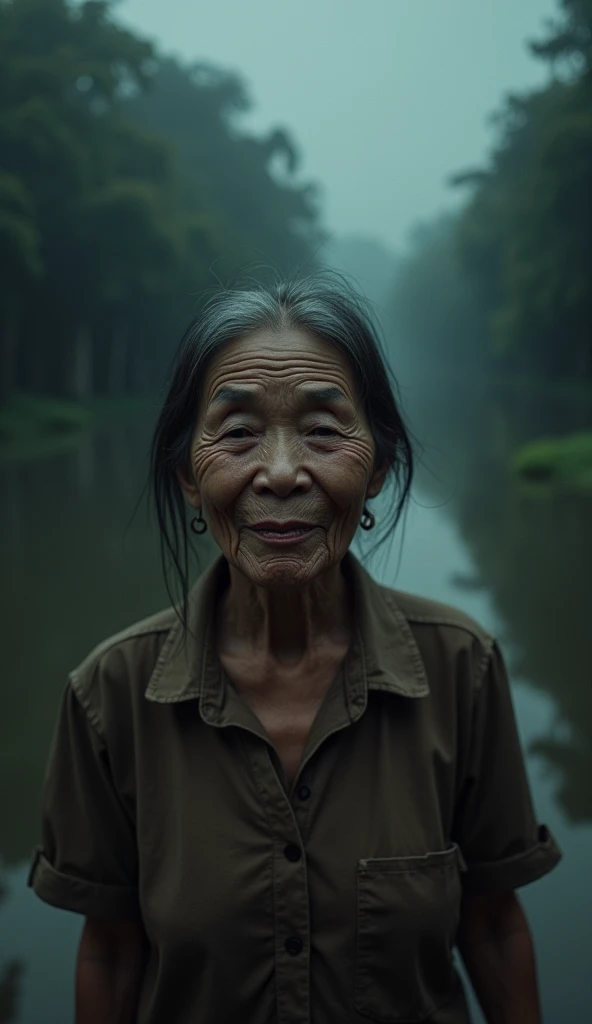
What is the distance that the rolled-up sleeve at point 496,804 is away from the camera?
1.66 meters

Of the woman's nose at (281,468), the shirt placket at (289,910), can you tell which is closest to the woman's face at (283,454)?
the woman's nose at (281,468)

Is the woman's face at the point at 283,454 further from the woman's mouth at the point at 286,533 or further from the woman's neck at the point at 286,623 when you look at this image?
the woman's neck at the point at 286,623

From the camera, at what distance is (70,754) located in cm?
162

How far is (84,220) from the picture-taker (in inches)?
1016

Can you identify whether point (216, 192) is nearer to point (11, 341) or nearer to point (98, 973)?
point (11, 341)

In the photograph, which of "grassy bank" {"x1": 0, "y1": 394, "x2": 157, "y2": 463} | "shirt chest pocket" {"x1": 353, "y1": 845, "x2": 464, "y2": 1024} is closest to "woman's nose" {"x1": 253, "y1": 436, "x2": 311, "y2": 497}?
"shirt chest pocket" {"x1": 353, "y1": 845, "x2": 464, "y2": 1024}

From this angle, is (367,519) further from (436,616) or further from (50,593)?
(50,593)

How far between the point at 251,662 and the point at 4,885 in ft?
6.01

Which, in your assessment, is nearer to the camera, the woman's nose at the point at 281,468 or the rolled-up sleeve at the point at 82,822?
the woman's nose at the point at 281,468

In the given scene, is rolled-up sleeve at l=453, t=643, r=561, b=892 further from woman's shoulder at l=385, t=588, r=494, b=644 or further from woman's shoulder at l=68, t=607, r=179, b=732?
woman's shoulder at l=68, t=607, r=179, b=732

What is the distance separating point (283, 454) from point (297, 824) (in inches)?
22.7

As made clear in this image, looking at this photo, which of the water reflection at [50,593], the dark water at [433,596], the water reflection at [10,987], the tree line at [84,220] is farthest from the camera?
the tree line at [84,220]

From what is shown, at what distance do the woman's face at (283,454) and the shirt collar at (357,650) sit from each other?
173 mm

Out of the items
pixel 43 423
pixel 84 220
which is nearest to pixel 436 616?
pixel 43 423
